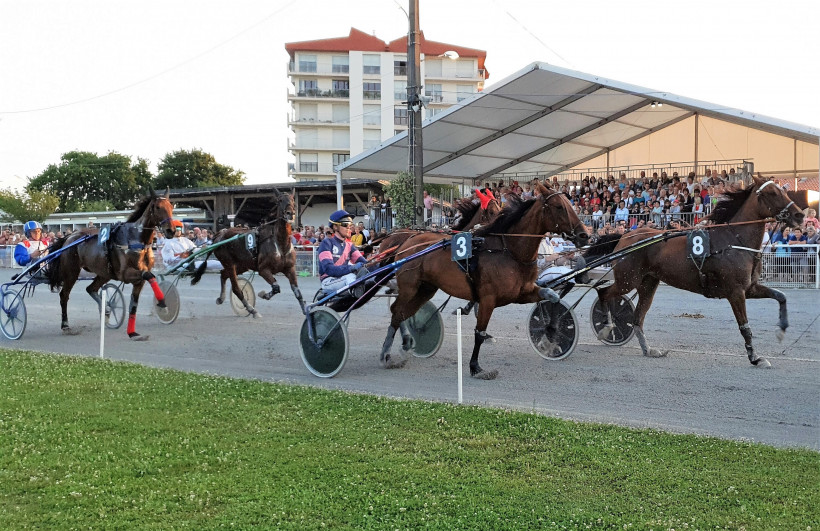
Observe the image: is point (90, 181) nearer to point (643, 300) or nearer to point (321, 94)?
point (321, 94)

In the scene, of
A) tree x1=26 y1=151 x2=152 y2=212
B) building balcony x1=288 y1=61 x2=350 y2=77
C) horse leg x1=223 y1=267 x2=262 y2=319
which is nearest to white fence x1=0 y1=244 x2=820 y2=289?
horse leg x1=223 y1=267 x2=262 y2=319

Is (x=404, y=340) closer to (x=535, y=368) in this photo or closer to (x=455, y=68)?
(x=535, y=368)

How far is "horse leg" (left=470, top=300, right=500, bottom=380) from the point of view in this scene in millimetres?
7398

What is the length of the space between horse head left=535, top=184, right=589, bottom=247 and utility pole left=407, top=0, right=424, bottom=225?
9.78 m

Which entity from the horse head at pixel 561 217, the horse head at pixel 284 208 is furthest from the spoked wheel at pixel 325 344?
the horse head at pixel 284 208

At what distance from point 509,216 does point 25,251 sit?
29.6 feet

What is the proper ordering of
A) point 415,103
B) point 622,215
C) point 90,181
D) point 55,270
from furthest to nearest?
point 90,181
point 622,215
point 415,103
point 55,270

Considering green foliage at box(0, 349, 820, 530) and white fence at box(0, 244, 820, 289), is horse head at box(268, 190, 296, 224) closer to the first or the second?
green foliage at box(0, 349, 820, 530)

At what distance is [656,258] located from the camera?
342 inches

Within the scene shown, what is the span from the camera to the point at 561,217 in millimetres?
7355

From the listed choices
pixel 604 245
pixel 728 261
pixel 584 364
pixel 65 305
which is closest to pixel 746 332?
pixel 728 261

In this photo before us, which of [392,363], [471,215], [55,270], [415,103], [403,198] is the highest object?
[415,103]

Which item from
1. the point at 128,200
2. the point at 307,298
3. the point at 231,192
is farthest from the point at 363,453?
the point at 128,200

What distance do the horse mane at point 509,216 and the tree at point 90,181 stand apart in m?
68.5
